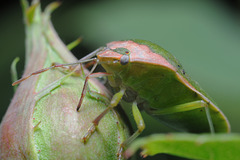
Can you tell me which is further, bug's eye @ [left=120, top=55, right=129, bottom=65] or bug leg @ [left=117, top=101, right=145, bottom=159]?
bug's eye @ [left=120, top=55, right=129, bottom=65]

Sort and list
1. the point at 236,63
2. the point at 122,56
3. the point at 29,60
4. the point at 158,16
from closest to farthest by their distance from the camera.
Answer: the point at 122,56 < the point at 29,60 < the point at 236,63 < the point at 158,16

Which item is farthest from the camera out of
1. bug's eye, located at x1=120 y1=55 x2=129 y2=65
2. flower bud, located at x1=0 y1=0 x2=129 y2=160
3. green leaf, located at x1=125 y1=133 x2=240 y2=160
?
bug's eye, located at x1=120 y1=55 x2=129 y2=65

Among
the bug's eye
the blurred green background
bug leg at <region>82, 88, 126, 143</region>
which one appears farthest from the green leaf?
the blurred green background

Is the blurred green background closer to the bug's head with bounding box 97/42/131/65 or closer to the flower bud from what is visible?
the bug's head with bounding box 97/42/131/65

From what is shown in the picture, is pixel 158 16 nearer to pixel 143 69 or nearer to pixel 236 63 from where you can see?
pixel 236 63

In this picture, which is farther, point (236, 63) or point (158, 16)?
point (158, 16)

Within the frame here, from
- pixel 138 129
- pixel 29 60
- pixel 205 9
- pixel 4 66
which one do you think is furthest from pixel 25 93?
pixel 205 9
